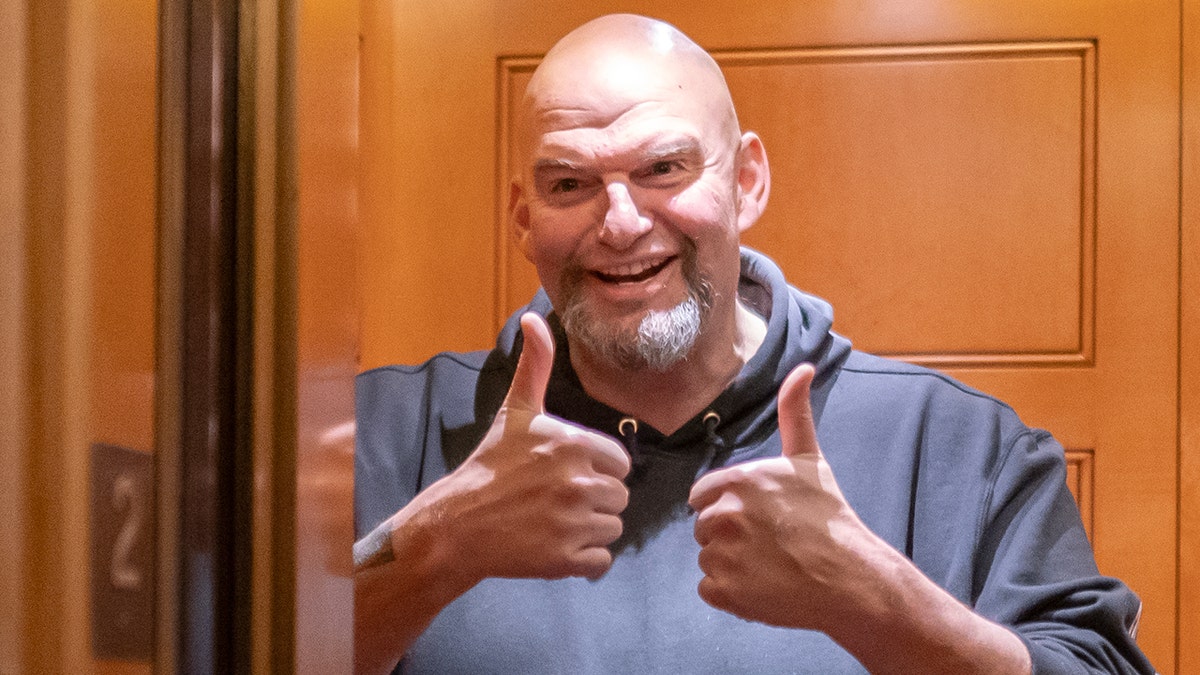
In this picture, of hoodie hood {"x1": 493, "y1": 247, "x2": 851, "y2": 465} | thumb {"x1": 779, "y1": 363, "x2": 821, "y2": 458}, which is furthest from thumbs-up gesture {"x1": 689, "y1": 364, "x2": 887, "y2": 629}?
hoodie hood {"x1": 493, "y1": 247, "x2": 851, "y2": 465}

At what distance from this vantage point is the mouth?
542 mm

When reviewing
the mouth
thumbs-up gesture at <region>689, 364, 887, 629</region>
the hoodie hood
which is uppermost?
the mouth

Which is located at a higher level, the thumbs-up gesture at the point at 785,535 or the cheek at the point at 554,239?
the cheek at the point at 554,239

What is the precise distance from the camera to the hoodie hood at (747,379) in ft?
1.81

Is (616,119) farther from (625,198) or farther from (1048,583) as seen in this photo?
(1048,583)

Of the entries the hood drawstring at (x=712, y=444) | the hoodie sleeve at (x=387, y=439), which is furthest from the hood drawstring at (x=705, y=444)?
the hoodie sleeve at (x=387, y=439)

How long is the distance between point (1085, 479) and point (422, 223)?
56 centimetres

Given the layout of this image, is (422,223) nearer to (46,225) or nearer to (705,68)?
(705,68)

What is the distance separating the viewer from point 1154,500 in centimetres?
83

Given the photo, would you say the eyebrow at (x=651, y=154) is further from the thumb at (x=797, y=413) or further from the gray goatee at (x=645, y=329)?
the thumb at (x=797, y=413)

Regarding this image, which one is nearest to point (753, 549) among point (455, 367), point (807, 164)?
point (455, 367)

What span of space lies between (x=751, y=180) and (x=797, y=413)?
22cm

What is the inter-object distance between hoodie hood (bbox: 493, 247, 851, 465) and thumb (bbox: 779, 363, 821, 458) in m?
0.12

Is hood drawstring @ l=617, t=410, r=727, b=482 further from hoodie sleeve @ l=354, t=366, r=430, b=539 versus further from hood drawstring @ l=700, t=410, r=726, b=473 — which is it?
hoodie sleeve @ l=354, t=366, r=430, b=539
